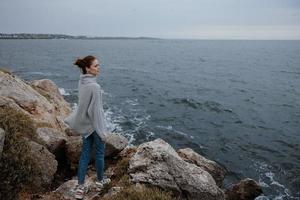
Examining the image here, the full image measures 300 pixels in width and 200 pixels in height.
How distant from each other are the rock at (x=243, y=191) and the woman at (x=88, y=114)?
7986 mm

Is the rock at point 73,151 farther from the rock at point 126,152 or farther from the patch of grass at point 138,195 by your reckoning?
the patch of grass at point 138,195

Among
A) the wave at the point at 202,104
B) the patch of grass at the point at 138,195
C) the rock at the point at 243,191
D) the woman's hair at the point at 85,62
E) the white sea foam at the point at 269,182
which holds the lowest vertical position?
the white sea foam at the point at 269,182

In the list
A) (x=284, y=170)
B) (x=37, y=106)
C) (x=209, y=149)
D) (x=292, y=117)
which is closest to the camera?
(x=37, y=106)

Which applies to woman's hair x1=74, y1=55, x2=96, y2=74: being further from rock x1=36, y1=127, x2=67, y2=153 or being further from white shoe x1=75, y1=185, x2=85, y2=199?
rock x1=36, y1=127, x2=67, y2=153

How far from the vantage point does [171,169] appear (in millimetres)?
8898

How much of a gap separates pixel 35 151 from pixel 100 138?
2584mm

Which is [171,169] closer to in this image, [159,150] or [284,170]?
[159,150]

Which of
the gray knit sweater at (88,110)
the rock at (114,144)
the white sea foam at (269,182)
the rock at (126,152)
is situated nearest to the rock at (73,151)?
the rock at (114,144)

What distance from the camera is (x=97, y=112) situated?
25.3ft

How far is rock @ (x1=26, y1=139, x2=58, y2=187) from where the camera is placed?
9.14 metres

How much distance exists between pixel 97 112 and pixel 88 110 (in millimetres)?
219

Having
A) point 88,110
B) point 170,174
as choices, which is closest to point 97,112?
point 88,110

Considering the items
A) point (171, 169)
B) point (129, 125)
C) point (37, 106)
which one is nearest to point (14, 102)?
point (37, 106)

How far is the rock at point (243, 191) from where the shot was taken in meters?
14.1
